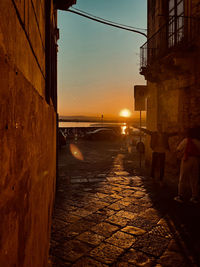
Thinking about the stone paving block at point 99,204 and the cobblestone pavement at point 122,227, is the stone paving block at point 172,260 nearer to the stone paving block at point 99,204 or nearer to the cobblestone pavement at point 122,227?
the cobblestone pavement at point 122,227

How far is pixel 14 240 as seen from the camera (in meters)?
0.78

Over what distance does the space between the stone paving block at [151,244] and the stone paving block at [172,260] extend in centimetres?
10

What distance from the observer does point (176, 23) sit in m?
8.78

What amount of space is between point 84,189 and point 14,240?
5.88m

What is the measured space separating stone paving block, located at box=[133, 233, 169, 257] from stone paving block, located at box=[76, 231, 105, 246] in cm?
60

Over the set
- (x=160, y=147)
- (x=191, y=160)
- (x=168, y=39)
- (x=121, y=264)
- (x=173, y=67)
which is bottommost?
(x=121, y=264)

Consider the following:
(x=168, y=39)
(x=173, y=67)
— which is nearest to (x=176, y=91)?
(x=173, y=67)

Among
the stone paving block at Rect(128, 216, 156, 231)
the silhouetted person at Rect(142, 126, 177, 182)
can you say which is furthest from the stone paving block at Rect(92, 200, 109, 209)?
the silhouetted person at Rect(142, 126, 177, 182)

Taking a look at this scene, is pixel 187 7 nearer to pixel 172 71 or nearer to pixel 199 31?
pixel 199 31

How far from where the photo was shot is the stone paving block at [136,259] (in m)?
3.01

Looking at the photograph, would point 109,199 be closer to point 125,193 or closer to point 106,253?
point 125,193

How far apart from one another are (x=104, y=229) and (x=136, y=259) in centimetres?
100

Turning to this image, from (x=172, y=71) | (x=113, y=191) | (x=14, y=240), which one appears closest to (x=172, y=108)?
(x=172, y=71)

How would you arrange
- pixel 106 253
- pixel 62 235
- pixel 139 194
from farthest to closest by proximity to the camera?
pixel 139 194 → pixel 62 235 → pixel 106 253
